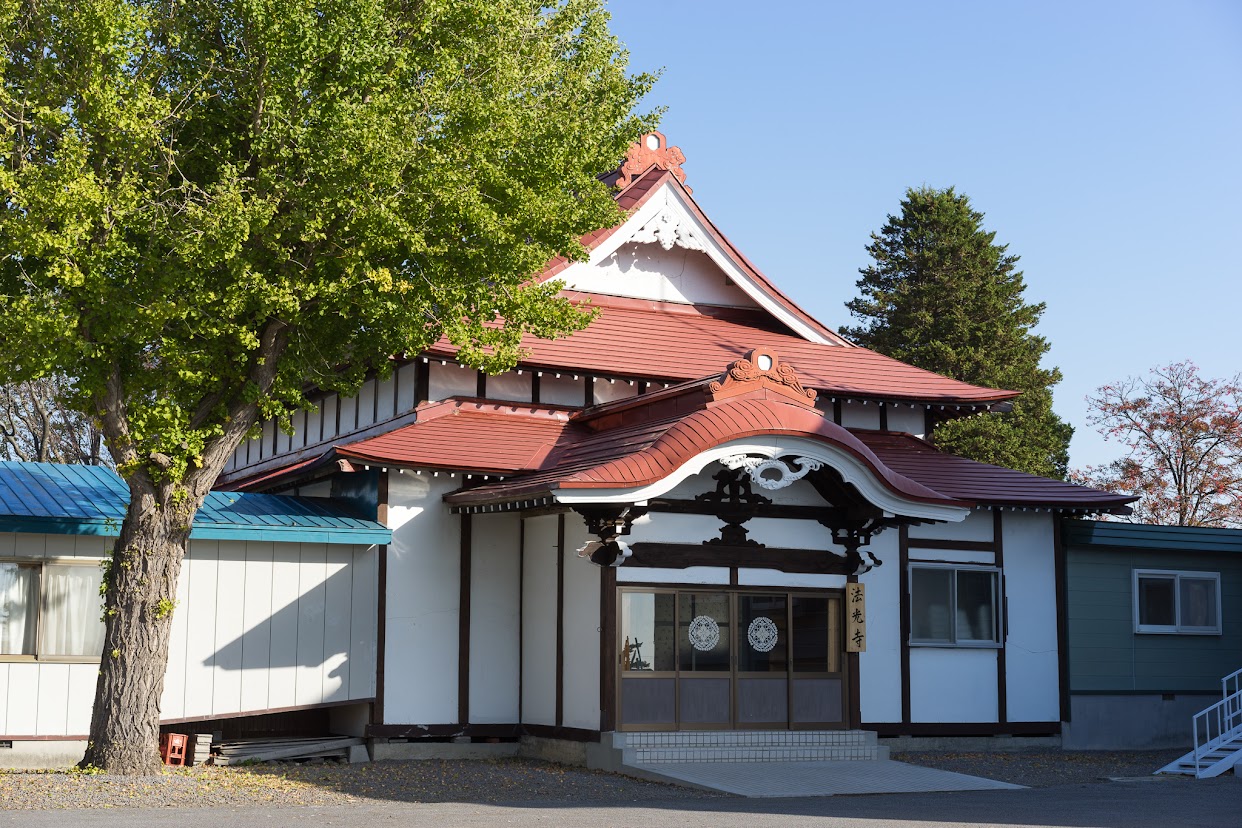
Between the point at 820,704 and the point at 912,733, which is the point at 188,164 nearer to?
the point at 820,704

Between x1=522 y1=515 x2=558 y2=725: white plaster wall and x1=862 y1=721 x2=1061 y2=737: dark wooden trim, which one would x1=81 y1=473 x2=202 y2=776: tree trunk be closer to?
x1=522 y1=515 x2=558 y2=725: white plaster wall

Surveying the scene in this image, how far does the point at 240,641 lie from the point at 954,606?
965 centimetres

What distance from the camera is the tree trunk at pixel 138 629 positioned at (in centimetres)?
1353

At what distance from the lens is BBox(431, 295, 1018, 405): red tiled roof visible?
752 inches

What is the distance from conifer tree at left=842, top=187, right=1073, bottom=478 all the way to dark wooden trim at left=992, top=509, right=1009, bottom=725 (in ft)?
75.7

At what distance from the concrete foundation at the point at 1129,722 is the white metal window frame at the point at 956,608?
1.66 metres

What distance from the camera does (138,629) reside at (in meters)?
13.7

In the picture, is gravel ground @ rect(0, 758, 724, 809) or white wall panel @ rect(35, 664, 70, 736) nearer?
gravel ground @ rect(0, 758, 724, 809)

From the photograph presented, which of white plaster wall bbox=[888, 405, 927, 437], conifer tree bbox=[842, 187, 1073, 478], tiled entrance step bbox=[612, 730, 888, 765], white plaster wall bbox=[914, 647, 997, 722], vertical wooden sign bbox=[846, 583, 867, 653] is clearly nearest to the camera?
tiled entrance step bbox=[612, 730, 888, 765]

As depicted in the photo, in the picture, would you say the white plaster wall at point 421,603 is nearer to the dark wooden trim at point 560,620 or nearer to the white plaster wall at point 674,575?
the dark wooden trim at point 560,620

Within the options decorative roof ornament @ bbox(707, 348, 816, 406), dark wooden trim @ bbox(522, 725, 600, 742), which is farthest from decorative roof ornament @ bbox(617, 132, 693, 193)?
dark wooden trim @ bbox(522, 725, 600, 742)

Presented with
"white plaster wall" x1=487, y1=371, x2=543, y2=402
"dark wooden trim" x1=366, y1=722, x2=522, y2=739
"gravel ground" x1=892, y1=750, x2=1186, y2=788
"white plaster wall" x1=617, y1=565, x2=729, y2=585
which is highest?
"white plaster wall" x1=487, y1=371, x2=543, y2=402

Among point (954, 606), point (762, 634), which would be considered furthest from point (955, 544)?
point (762, 634)

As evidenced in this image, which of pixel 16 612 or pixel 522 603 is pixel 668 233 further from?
pixel 16 612
